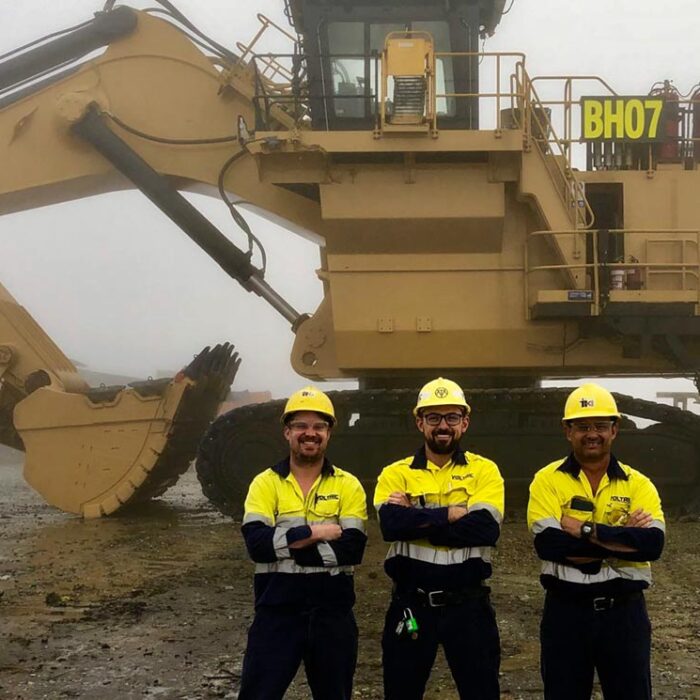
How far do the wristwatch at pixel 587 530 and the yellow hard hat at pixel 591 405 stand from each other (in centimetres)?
48

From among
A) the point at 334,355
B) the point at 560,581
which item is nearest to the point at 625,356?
the point at 334,355

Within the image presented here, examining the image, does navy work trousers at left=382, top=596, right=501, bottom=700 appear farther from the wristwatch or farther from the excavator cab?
the excavator cab

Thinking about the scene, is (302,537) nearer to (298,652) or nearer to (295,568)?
(295,568)

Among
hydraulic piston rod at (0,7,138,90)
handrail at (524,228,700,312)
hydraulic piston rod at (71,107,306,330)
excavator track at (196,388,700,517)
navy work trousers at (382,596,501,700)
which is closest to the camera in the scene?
navy work trousers at (382,596,501,700)

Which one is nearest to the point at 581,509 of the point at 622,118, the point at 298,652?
the point at 298,652

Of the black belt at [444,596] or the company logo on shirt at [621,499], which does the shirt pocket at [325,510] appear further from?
the company logo on shirt at [621,499]

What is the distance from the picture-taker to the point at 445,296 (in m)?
10.5

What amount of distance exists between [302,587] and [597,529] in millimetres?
1237

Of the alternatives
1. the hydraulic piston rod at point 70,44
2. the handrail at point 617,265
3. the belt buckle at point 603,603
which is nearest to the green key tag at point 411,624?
the belt buckle at point 603,603

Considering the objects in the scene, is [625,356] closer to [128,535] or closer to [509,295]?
[509,295]

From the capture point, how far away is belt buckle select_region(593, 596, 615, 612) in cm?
404

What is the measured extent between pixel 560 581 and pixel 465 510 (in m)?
0.48

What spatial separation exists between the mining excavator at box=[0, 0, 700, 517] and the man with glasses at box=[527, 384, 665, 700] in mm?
6054

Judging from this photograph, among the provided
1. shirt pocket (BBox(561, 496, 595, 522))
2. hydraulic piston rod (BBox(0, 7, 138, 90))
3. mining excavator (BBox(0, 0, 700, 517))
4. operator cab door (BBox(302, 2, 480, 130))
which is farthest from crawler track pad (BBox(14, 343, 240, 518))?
shirt pocket (BBox(561, 496, 595, 522))
